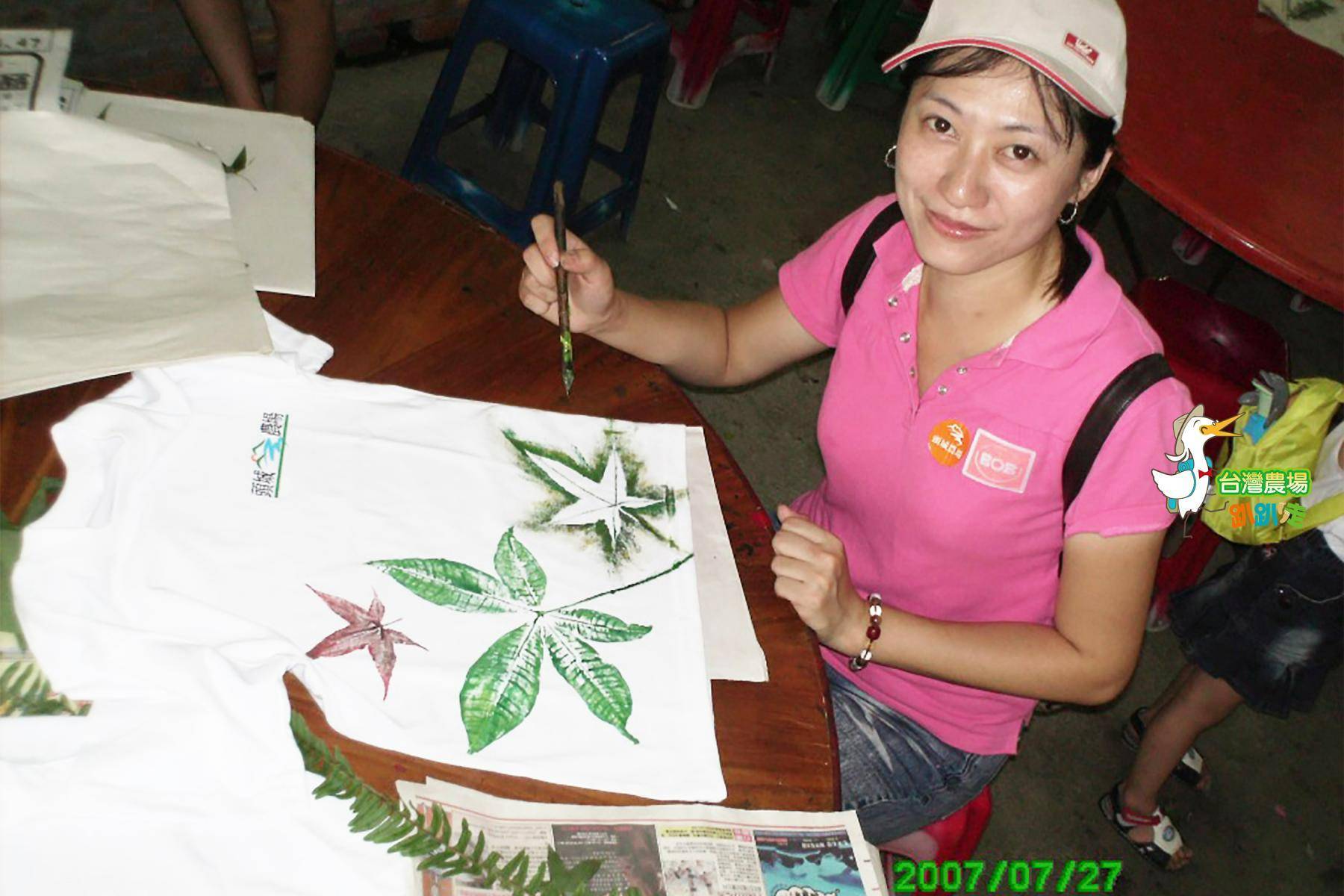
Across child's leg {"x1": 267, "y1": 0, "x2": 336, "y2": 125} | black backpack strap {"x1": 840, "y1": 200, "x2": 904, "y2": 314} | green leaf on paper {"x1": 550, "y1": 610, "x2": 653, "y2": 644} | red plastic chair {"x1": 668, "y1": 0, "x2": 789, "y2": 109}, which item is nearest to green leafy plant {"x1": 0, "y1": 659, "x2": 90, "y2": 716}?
green leaf on paper {"x1": 550, "y1": 610, "x2": 653, "y2": 644}

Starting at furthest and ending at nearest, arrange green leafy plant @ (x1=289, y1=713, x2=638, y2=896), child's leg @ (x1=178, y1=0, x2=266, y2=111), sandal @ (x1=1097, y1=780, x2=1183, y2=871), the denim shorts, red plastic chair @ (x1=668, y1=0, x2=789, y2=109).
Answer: red plastic chair @ (x1=668, y1=0, x2=789, y2=109) → sandal @ (x1=1097, y1=780, x2=1183, y2=871) → child's leg @ (x1=178, y1=0, x2=266, y2=111) → the denim shorts → green leafy plant @ (x1=289, y1=713, x2=638, y2=896)

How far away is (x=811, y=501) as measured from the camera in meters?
1.43

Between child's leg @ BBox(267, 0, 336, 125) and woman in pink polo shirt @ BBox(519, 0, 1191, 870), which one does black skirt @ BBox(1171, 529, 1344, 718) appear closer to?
woman in pink polo shirt @ BBox(519, 0, 1191, 870)

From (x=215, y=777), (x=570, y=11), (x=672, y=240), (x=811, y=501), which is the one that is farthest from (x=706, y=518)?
(x=672, y=240)

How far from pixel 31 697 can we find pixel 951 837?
1.00 m

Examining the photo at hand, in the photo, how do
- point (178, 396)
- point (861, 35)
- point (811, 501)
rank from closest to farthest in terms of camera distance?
point (178, 396)
point (811, 501)
point (861, 35)

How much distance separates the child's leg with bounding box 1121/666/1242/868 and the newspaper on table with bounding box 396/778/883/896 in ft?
3.65

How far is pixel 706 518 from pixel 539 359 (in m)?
0.26

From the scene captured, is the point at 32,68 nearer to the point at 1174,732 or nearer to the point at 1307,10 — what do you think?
the point at 1174,732

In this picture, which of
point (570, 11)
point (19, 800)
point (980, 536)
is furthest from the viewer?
point (570, 11)

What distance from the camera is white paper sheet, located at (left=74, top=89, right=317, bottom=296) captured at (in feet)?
3.85

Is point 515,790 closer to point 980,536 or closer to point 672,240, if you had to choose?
point 980,536
